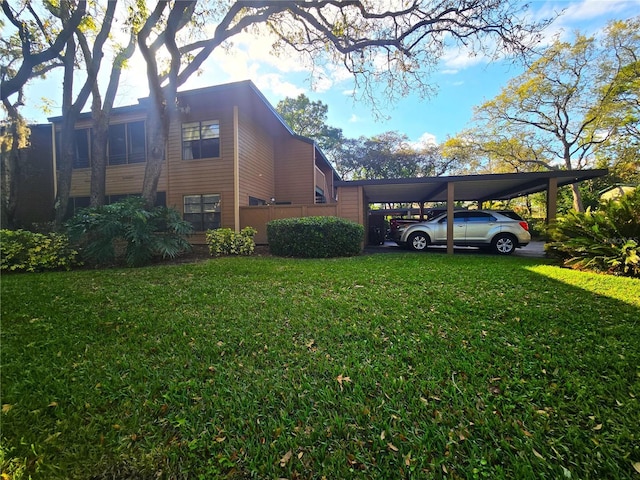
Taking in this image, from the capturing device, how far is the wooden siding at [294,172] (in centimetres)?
1345

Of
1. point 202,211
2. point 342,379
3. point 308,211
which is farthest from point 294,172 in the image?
point 342,379

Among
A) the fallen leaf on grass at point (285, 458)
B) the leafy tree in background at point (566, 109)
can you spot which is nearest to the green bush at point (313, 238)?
the fallen leaf on grass at point (285, 458)

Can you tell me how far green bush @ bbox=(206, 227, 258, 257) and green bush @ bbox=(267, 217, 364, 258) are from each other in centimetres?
86

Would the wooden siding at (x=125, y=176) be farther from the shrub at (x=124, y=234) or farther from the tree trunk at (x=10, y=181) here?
the shrub at (x=124, y=234)

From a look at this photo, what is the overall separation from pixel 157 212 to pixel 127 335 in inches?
224

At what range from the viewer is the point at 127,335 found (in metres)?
3.09

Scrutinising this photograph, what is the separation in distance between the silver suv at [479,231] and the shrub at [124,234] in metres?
8.10

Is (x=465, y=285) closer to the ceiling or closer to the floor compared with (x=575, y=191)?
closer to the floor

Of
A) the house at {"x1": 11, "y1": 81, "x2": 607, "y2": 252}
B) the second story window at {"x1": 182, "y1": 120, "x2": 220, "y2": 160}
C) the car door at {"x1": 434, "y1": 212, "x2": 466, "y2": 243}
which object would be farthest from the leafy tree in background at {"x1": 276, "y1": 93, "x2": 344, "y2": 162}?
the car door at {"x1": 434, "y1": 212, "x2": 466, "y2": 243}

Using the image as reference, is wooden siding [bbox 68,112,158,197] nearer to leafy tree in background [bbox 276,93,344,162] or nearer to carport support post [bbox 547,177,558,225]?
carport support post [bbox 547,177,558,225]

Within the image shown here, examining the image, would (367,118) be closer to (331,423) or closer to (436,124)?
(331,423)

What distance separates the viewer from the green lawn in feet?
5.22

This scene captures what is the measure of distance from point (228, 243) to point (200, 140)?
4.63 m

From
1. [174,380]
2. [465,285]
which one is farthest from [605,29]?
[174,380]
